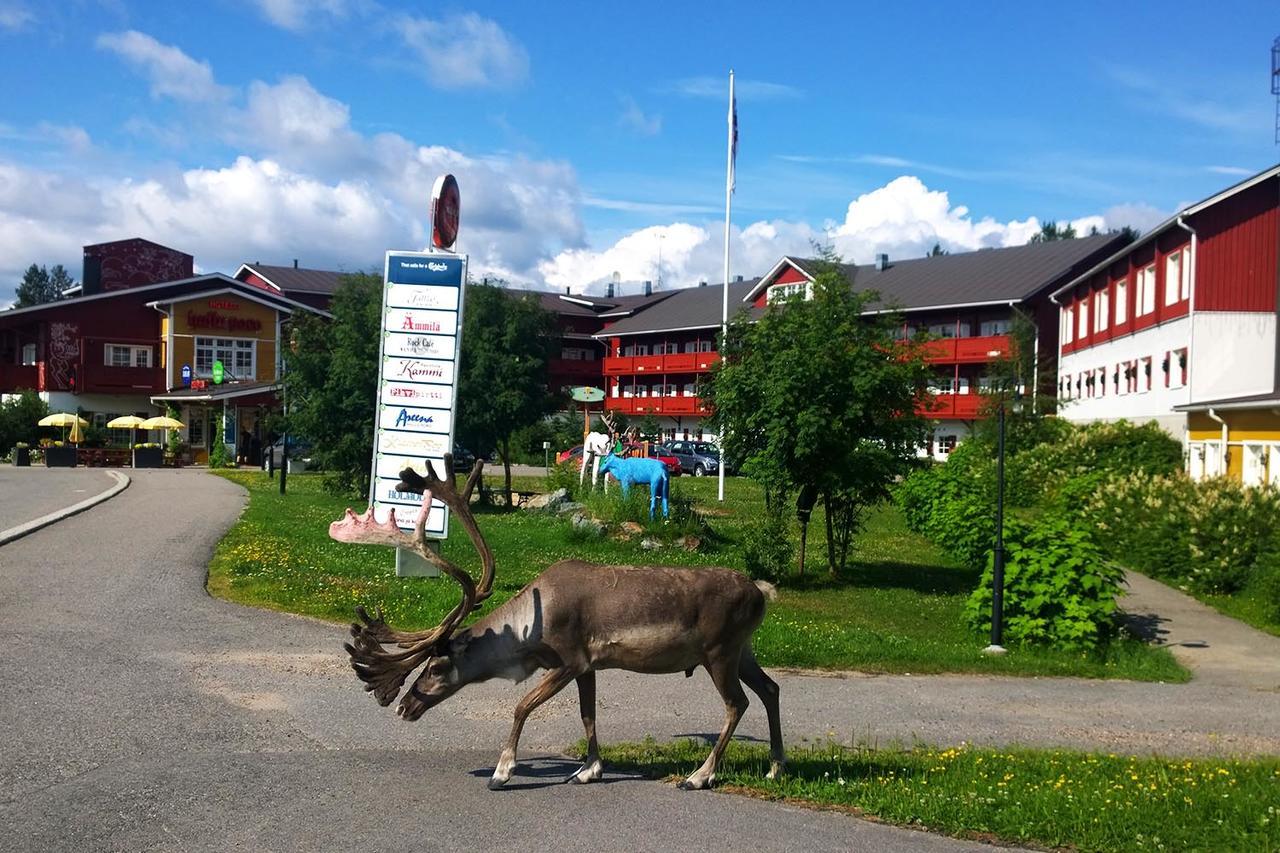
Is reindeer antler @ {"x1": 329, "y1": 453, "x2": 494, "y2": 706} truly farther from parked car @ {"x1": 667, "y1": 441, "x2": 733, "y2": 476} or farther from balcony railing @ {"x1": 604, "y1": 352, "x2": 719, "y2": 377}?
balcony railing @ {"x1": 604, "y1": 352, "x2": 719, "y2": 377}

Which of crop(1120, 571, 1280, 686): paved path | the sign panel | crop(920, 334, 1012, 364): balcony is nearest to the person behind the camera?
crop(1120, 571, 1280, 686): paved path

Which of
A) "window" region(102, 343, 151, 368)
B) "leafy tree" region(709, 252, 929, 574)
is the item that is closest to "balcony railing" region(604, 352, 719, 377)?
"window" region(102, 343, 151, 368)

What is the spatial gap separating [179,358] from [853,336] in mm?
49429

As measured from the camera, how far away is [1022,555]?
15.1 meters

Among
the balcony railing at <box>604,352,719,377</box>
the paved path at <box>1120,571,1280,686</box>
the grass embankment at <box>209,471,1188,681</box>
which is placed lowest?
the paved path at <box>1120,571,1280,686</box>

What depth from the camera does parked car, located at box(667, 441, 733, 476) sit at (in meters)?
57.5

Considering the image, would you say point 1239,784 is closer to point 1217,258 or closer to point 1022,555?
point 1022,555

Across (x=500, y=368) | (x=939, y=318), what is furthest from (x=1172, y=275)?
(x=939, y=318)

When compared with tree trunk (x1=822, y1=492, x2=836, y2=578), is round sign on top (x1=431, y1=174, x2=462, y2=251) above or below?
above

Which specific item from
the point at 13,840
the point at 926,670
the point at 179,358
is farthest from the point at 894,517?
the point at 179,358

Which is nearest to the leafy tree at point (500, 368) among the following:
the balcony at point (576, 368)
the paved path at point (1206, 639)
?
the paved path at point (1206, 639)

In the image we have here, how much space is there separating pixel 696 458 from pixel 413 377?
41.1 m

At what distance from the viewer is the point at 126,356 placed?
60906mm

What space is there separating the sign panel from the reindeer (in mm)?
10090
